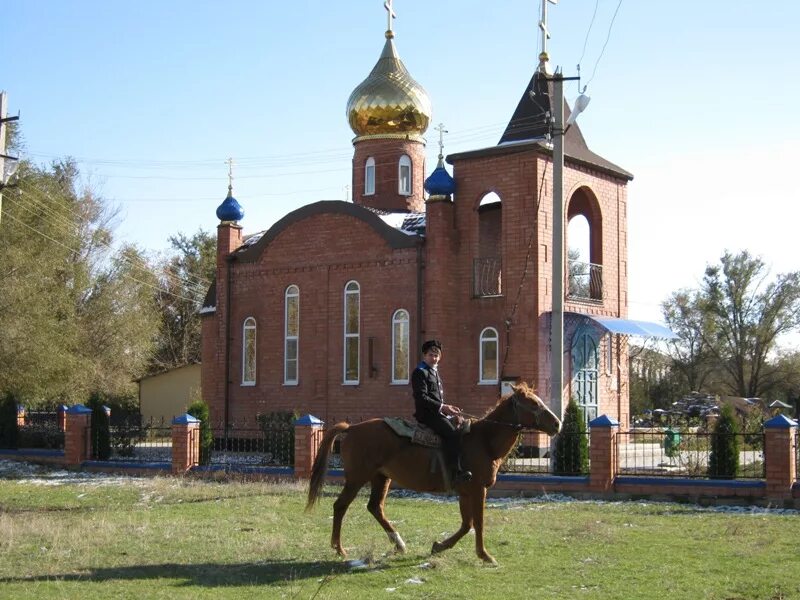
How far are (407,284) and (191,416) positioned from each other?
6.17 metres

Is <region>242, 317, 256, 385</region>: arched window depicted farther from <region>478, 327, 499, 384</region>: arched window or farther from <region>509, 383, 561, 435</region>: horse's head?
<region>509, 383, 561, 435</region>: horse's head

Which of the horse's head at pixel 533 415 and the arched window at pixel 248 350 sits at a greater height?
the arched window at pixel 248 350

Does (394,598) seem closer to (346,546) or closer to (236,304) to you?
(346,546)

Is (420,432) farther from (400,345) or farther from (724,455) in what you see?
(400,345)

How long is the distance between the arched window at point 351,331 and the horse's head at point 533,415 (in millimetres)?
14415

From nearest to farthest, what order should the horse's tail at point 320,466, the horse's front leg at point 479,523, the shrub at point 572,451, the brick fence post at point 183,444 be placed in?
the horse's front leg at point 479,523 → the horse's tail at point 320,466 → the shrub at point 572,451 → the brick fence post at point 183,444

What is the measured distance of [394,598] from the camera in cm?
812

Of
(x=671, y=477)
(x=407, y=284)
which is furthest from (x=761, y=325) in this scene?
(x=671, y=477)

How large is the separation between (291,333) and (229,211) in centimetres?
373

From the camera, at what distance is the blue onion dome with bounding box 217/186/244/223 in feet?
87.6

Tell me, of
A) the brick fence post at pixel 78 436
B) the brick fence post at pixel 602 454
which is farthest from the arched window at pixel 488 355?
the brick fence post at pixel 78 436

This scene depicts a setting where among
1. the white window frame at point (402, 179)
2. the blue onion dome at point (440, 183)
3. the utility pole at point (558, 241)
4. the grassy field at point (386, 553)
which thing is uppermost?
the white window frame at point (402, 179)

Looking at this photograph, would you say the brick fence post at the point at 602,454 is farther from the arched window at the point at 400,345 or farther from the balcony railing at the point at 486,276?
the arched window at the point at 400,345

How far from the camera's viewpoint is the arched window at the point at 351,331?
24.3m
